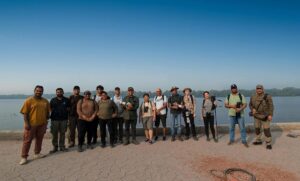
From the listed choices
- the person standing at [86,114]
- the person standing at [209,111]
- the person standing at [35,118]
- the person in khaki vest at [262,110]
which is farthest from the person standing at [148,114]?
the person in khaki vest at [262,110]

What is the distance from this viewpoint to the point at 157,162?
5.64m

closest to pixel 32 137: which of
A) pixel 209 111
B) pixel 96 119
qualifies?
pixel 96 119

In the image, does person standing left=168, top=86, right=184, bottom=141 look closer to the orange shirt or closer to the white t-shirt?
the white t-shirt

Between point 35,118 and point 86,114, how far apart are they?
1540 millimetres

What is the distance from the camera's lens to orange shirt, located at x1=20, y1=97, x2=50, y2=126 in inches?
233

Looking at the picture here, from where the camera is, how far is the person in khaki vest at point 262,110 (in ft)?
23.2

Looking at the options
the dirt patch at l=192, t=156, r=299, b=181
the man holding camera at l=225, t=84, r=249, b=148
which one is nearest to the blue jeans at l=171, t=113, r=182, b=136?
the man holding camera at l=225, t=84, r=249, b=148

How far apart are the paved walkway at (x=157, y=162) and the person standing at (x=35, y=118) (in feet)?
1.57

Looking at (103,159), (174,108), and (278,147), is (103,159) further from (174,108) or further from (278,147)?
(278,147)

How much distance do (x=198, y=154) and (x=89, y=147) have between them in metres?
3.43

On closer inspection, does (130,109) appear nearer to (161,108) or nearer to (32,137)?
(161,108)

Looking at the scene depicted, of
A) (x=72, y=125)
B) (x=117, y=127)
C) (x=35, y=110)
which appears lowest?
(x=117, y=127)

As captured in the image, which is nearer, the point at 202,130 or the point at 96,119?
the point at 96,119

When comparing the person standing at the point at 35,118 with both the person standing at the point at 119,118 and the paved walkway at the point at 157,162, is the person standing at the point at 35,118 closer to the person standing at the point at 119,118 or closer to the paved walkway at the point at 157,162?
the paved walkway at the point at 157,162
